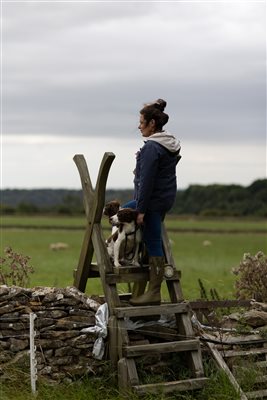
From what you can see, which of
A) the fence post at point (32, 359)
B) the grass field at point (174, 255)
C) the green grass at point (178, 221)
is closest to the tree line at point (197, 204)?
the green grass at point (178, 221)

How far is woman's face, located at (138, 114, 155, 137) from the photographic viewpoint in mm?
9875

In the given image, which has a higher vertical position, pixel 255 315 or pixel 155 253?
pixel 155 253

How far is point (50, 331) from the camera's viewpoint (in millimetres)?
9547

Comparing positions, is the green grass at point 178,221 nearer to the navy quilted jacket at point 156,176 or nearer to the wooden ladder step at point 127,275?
the wooden ladder step at point 127,275

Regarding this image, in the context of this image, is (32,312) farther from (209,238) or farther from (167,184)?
(209,238)

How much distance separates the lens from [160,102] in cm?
991

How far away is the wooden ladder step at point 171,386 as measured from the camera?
9.12 m

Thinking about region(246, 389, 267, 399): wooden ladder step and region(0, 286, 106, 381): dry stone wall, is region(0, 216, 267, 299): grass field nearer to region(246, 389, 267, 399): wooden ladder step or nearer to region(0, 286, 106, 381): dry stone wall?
region(0, 286, 106, 381): dry stone wall

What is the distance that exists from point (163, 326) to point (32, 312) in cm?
159

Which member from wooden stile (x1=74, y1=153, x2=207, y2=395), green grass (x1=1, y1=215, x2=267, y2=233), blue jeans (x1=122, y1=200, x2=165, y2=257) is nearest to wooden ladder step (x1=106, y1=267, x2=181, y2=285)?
wooden stile (x1=74, y1=153, x2=207, y2=395)

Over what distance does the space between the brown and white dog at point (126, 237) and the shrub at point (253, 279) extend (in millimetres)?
3584

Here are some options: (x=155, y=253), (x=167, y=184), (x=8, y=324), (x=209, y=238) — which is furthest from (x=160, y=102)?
(x=209, y=238)

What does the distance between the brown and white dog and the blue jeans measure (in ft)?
0.30

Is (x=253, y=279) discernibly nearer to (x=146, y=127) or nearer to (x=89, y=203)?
(x=89, y=203)
